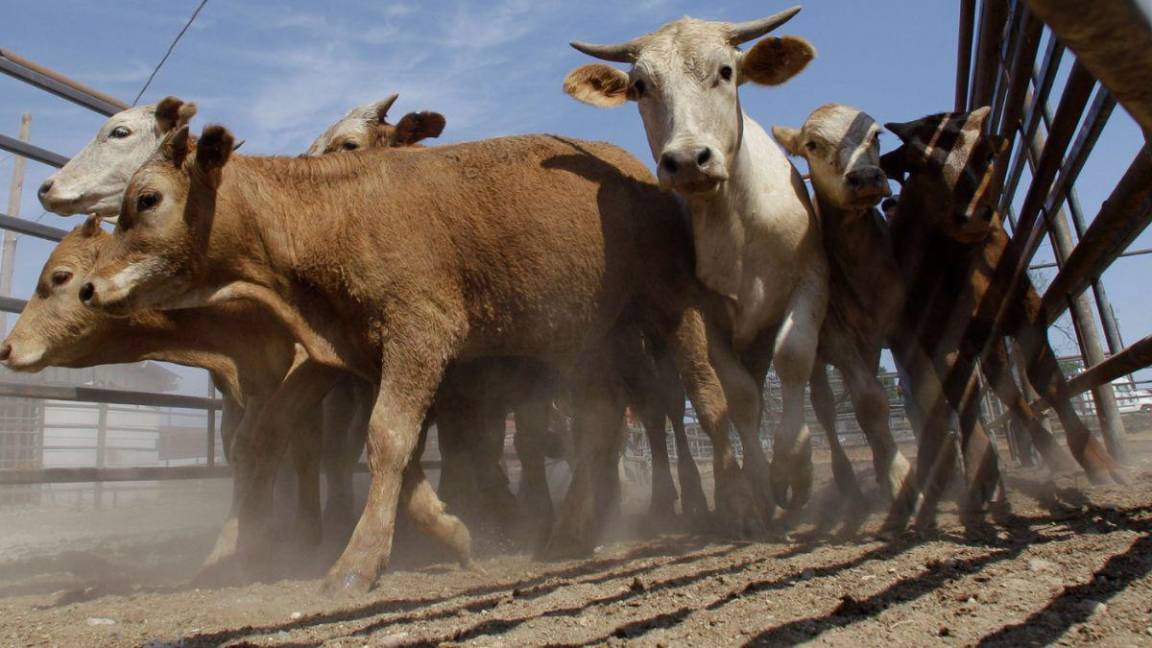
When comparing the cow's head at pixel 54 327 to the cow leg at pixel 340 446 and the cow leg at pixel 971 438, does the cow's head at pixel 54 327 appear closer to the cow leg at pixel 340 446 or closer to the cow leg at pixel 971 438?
the cow leg at pixel 340 446

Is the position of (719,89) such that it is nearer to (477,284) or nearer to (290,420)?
(477,284)

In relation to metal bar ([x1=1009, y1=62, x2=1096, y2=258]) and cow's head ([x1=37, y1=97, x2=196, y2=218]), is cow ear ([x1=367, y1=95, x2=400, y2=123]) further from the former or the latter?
metal bar ([x1=1009, y1=62, x2=1096, y2=258])

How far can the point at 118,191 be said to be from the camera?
5801mm

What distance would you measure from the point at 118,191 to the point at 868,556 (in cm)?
503

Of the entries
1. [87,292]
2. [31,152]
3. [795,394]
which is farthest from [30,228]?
[795,394]

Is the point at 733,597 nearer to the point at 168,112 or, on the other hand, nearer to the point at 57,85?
the point at 168,112

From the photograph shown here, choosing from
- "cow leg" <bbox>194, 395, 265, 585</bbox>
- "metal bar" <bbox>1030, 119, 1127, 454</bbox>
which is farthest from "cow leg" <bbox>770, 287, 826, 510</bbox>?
"cow leg" <bbox>194, 395, 265, 585</bbox>

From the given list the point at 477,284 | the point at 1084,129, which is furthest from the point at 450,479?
the point at 1084,129

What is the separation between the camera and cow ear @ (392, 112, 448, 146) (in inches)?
257

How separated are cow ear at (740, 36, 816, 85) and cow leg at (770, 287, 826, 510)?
1195mm

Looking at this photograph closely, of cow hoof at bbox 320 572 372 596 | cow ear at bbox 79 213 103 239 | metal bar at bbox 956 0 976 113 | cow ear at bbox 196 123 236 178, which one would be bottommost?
cow hoof at bbox 320 572 372 596

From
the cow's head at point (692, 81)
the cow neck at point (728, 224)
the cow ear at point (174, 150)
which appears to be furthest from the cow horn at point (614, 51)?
the cow ear at point (174, 150)

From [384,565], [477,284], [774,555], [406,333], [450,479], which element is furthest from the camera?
[450,479]

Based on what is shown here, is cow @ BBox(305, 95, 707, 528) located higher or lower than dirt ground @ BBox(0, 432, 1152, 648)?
higher
